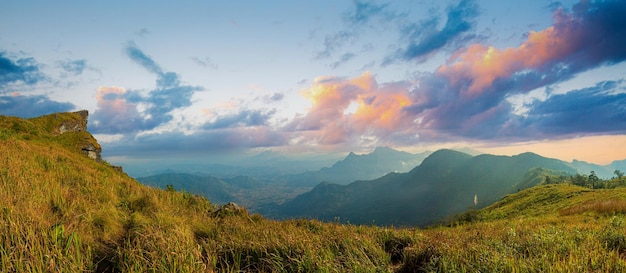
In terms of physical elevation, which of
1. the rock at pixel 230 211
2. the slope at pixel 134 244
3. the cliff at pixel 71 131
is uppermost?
the cliff at pixel 71 131

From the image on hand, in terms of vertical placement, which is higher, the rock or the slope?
the slope

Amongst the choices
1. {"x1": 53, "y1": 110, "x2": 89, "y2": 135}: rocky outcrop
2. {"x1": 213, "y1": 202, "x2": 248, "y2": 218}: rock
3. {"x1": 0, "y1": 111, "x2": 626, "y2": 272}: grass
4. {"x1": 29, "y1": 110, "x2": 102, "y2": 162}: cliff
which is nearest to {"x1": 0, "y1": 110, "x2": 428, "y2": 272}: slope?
{"x1": 0, "y1": 111, "x2": 626, "y2": 272}: grass

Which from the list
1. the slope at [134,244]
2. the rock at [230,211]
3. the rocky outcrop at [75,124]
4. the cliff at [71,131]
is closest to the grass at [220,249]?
the slope at [134,244]

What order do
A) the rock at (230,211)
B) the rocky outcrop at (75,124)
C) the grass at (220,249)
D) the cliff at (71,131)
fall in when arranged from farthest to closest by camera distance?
the rocky outcrop at (75,124) < the cliff at (71,131) < the rock at (230,211) < the grass at (220,249)

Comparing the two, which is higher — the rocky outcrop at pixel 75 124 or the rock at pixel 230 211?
the rocky outcrop at pixel 75 124

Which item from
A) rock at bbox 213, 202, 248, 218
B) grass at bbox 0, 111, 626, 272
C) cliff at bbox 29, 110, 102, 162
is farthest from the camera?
cliff at bbox 29, 110, 102, 162

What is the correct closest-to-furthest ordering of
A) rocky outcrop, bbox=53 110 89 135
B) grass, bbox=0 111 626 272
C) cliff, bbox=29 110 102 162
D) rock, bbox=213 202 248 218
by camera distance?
grass, bbox=0 111 626 272, rock, bbox=213 202 248 218, cliff, bbox=29 110 102 162, rocky outcrop, bbox=53 110 89 135

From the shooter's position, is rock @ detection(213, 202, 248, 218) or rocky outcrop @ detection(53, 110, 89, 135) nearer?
rock @ detection(213, 202, 248, 218)

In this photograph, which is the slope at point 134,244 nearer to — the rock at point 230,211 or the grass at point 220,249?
the grass at point 220,249

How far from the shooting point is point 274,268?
19.2 feet

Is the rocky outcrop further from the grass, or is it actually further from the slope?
the grass

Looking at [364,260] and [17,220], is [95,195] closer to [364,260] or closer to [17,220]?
[17,220]

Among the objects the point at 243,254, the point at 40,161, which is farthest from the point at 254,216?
the point at 40,161

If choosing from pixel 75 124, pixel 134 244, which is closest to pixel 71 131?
pixel 75 124
